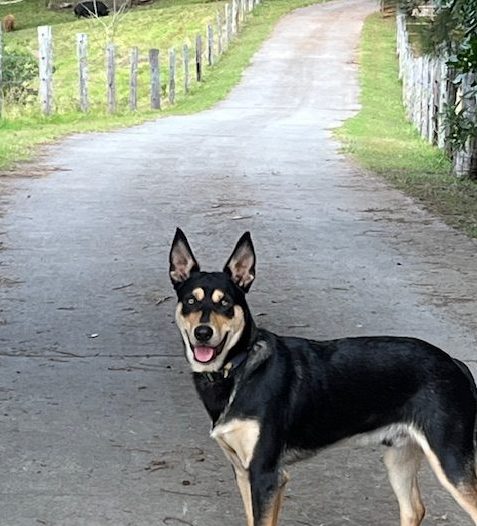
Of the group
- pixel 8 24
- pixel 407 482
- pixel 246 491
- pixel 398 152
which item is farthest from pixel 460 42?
pixel 8 24

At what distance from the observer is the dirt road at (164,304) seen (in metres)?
5.05

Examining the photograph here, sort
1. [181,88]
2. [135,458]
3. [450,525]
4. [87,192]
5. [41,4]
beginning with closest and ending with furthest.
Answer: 1. [450,525]
2. [135,458]
3. [87,192]
4. [181,88]
5. [41,4]

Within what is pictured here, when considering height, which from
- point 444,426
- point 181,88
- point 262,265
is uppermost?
point 444,426

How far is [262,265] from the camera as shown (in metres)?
9.74

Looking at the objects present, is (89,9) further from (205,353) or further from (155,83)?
(205,353)

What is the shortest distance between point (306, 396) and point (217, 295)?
54 cm

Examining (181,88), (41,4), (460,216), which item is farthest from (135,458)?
(41,4)

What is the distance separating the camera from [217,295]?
14.5 feet

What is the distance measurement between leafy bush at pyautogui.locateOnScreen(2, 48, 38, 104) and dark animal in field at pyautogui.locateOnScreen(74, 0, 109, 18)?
78.5 feet

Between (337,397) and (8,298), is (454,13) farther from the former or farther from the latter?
(337,397)

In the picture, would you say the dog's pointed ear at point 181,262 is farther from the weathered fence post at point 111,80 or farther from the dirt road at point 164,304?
the weathered fence post at point 111,80

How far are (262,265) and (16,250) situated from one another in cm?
234

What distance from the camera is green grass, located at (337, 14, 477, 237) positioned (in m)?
13.3

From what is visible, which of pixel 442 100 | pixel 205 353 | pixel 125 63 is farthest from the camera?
pixel 125 63
